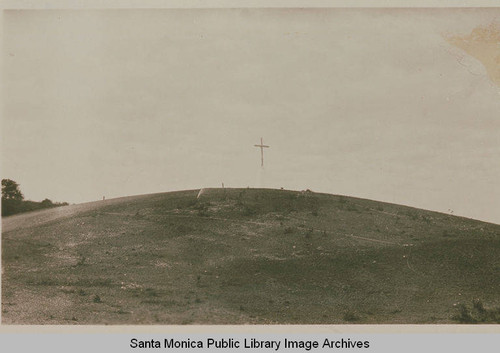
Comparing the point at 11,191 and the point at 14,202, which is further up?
the point at 11,191

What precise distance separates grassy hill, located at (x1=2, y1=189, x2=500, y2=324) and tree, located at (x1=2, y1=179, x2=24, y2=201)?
102 cm

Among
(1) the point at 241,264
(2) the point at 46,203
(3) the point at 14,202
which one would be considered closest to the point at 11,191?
(3) the point at 14,202

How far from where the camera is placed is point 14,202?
Answer: 16.8 m

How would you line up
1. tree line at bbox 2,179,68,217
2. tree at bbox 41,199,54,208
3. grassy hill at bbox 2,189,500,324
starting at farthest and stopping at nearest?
tree at bbox 41,199,54,208, tree line at bbox 2,179,68,217, grassy hill at bbox 2,189,500,324

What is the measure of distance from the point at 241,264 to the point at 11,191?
827 centimetres

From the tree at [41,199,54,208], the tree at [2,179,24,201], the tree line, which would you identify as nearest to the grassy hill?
the tree line

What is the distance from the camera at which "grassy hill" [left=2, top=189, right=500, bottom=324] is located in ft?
37.7

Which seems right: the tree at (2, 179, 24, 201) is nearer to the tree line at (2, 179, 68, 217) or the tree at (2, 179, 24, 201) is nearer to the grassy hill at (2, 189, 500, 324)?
the tree line at (2, 179, 68, 217)

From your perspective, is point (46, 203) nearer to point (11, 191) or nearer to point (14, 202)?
point (14, 202)

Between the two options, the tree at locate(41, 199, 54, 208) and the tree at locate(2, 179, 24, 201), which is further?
the tree at locate(41, 199, 54, 208)

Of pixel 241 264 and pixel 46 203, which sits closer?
pixel 241 264

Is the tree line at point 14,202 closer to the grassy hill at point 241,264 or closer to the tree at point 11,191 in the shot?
the tree at point 11,191

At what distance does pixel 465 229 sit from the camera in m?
19.2
